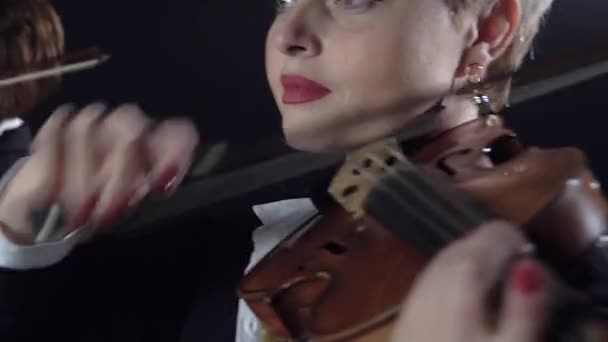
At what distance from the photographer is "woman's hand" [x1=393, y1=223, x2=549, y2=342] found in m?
0.25

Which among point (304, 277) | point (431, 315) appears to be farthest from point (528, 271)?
point (304, 277)

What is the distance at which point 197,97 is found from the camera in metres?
0.67

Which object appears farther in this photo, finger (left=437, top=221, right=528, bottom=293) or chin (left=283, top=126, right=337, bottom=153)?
chin (left=283, top=126, right=337, bottom=153)

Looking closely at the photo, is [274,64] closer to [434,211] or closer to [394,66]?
[394,66]

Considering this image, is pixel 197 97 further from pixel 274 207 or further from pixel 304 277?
pixel 304 277

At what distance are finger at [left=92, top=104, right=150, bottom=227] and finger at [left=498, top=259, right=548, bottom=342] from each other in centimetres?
18

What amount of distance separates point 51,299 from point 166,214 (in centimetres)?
13

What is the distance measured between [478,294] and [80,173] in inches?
7.8

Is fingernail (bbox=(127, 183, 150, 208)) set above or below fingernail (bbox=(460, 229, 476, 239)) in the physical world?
below

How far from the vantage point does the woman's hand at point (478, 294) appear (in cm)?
25

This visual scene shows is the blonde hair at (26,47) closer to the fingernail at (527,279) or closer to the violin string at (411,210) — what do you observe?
the violin string at (411,210)

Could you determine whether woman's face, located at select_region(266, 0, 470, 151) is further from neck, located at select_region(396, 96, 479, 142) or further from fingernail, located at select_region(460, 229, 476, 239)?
fingernail, located at select_region(460, 229, 476, 239)

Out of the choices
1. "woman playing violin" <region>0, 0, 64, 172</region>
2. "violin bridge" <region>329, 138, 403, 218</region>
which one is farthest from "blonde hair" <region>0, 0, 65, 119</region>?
"violin bridge" <region>329, 138, 403, 218</region>

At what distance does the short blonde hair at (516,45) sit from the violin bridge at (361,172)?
0.08m
